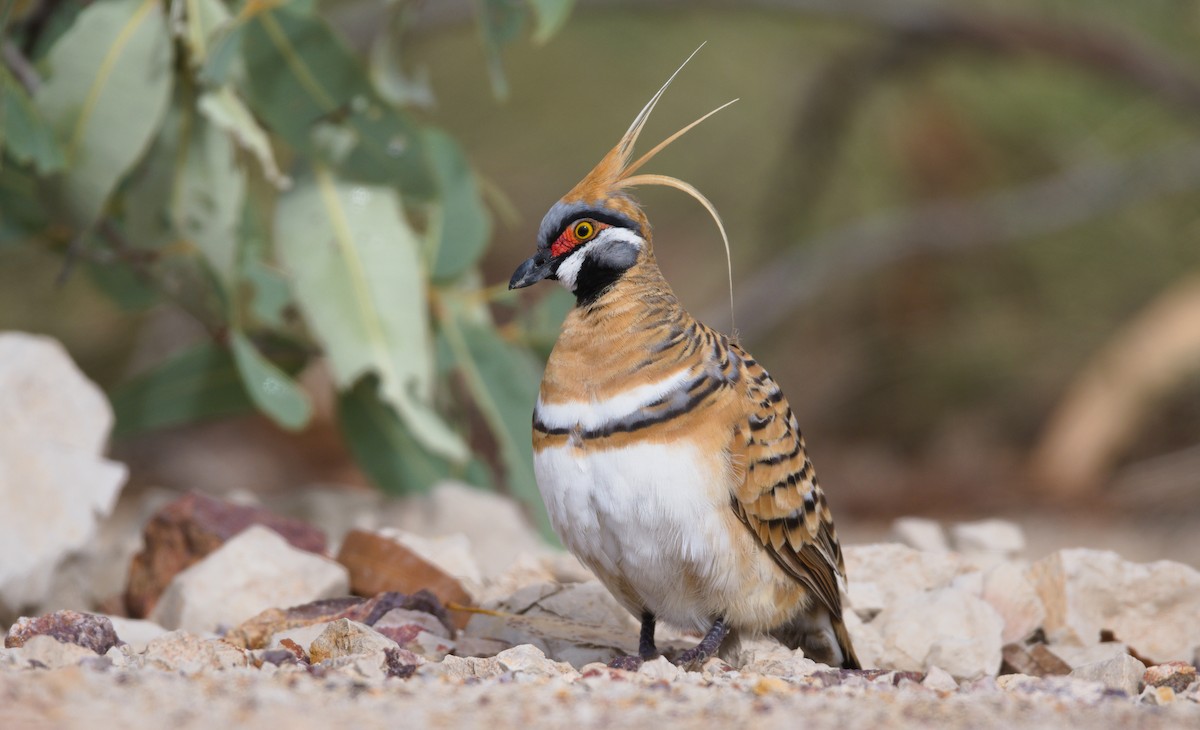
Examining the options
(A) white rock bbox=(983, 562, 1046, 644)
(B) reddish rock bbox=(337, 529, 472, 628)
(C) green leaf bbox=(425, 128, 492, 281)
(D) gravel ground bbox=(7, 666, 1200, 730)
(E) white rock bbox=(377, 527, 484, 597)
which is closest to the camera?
(D) gravel ground bbox=(7, 666, 1200, 730)

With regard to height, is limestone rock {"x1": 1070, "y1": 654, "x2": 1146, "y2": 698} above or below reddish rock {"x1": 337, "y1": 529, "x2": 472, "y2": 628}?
above

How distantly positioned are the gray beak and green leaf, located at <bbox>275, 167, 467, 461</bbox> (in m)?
1.46

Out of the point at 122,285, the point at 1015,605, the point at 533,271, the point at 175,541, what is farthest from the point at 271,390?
the point at 1015,605

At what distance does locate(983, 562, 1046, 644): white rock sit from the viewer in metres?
3.24

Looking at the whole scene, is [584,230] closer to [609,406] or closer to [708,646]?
[609,406]

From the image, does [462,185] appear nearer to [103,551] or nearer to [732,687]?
[103,551]

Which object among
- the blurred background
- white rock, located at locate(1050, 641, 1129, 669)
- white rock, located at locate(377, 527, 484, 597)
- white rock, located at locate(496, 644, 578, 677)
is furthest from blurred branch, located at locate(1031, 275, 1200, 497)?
white rock, located at locate(496, 644, 578, 677)

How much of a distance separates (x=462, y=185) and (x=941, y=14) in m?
3.56

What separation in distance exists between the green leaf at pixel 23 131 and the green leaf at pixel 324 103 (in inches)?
24.0

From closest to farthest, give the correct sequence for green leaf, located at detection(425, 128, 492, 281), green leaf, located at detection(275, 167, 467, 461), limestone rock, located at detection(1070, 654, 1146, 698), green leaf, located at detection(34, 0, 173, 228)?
limestone rock, located at detection(1070, 654, 1146, 698) → green leaf, located at detection(34, 0, 173, 228) → green leaf, located at detection(275, 167, 467, 461) → green leaf, located at detection(425, 128, 492, 281)

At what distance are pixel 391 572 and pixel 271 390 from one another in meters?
1.17

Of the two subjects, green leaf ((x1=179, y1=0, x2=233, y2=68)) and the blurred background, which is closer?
green leaf ((x1=179, y1=0, x2=233, y2=68))

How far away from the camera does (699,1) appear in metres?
7.09

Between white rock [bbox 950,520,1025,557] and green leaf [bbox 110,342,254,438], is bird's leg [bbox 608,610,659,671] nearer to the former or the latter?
white rock [bbox 950,520,1025,557]
